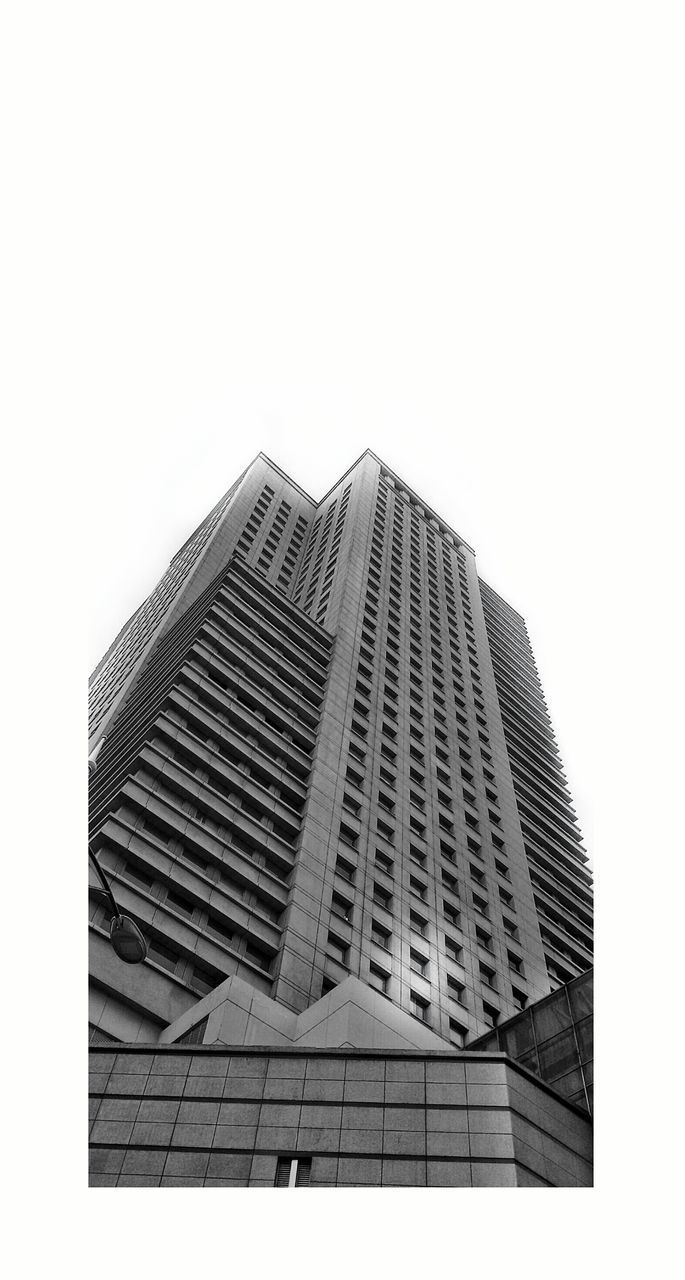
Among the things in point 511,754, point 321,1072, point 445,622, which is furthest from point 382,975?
point 445,622

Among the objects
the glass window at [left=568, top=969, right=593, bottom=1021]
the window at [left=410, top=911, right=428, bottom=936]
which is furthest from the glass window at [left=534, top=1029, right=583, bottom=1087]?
the window at [left=410, top=911, right=428, bottom=936]

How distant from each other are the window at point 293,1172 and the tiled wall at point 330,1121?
0.16 meters

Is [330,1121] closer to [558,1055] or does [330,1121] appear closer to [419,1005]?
[558,1055]

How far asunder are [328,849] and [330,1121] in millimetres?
21535

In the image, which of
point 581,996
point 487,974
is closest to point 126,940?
point 581,996

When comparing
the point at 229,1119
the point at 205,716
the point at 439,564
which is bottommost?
the point at 229,1119

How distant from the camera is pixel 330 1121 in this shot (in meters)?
22.3

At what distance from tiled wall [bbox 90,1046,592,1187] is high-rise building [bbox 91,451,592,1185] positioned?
11 centimetres

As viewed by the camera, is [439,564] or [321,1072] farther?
[439,564]

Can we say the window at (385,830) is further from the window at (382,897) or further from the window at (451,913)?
the window at (451,913)

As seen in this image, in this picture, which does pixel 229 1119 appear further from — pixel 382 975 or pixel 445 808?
pixel 445 808

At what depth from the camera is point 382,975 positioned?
3862 centimetres

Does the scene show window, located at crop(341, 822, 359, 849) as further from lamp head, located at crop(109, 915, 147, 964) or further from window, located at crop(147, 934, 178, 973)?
lamp head, located at crop(109, 915, 147, 964)

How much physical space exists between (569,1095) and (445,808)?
28.6m
